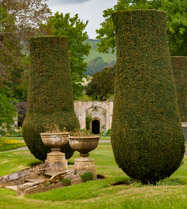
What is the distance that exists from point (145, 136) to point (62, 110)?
651cm

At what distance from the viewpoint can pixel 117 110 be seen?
10.6m

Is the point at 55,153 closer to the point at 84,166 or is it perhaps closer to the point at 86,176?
the point at 84,166

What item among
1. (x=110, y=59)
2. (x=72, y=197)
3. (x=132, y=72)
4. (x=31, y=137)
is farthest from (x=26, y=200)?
(x=110, y=59)

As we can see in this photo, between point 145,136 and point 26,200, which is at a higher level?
point 145,136

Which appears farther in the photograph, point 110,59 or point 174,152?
point 110,59

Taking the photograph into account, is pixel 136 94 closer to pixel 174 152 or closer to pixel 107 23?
pixel 174 152

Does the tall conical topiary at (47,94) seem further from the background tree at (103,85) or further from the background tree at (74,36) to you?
the background tree at (103,85)

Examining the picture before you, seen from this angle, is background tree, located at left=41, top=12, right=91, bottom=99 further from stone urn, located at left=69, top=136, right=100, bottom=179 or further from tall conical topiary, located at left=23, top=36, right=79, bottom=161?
stone urn, located at left=69, top=136, right=100, bottom=179

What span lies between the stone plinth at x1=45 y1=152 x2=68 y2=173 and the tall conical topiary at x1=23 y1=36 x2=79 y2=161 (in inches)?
46.4

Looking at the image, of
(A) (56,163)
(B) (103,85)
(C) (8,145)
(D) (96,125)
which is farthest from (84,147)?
(B) (103,85)

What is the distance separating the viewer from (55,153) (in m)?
14.6

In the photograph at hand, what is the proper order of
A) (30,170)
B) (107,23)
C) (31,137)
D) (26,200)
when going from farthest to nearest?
(107,23)
(31,137)
(30,170)
(26,200)

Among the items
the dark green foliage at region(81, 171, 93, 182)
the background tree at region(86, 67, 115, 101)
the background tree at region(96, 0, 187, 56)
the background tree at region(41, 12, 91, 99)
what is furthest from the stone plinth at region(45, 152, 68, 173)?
the background tree at region(86, 67, 115, 101)

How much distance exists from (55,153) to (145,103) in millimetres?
5446
